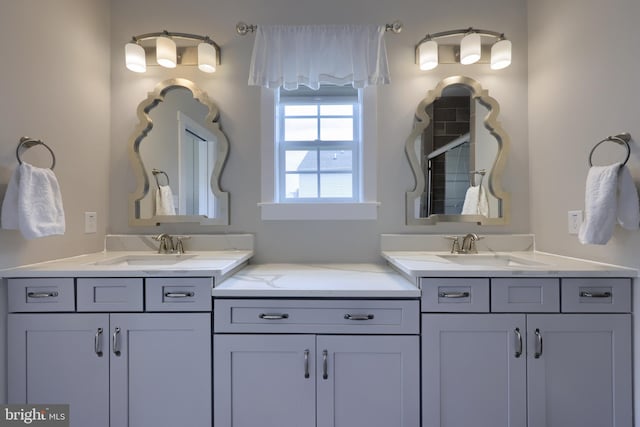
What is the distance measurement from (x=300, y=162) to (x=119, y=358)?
1371mm

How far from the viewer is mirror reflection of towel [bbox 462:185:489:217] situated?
1.89 meters

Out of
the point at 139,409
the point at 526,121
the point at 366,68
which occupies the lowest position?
the point at 139,409

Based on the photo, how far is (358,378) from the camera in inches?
50.6

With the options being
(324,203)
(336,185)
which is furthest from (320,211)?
(336,185)

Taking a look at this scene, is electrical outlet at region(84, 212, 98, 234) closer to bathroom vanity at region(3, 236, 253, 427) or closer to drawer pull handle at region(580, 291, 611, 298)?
bathroom vanity at region(3, 236, 253, 427)

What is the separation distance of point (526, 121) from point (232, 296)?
1983mm

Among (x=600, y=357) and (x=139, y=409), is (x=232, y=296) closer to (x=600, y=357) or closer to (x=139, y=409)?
(x=139, y=409)

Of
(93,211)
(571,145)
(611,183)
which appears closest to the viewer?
(611,183)

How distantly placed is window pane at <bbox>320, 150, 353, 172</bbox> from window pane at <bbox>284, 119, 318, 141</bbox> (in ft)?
0.44

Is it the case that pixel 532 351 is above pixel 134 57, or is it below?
below

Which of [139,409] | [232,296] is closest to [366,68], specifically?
[232,296]

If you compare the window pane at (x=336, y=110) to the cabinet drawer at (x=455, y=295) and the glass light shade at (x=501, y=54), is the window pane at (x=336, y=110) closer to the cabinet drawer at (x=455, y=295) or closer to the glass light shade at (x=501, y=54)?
the glass light shade at (x=501, y=54)

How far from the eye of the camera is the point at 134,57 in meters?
1.81

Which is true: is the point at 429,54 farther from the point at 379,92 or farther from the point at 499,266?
the point at 499,266
